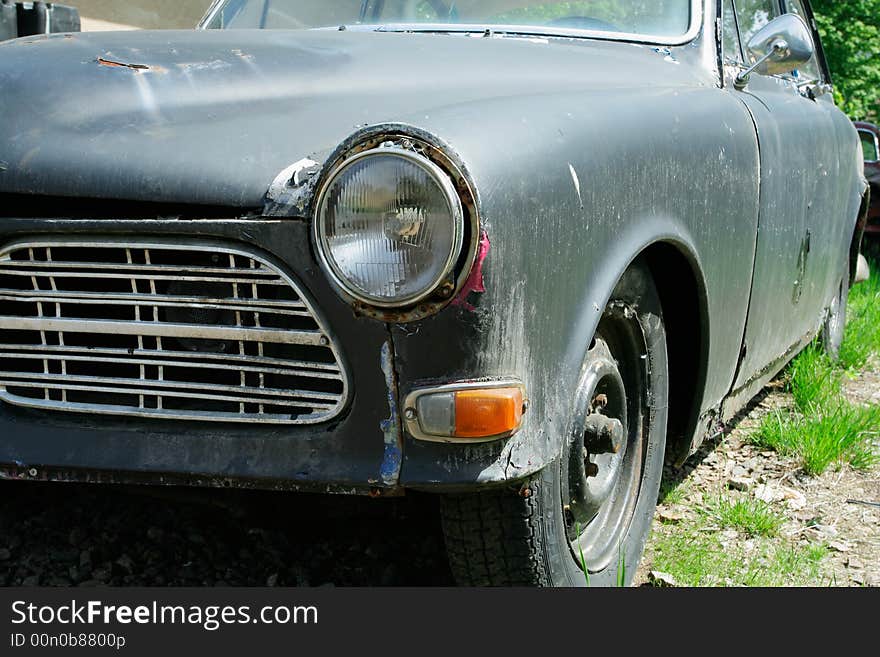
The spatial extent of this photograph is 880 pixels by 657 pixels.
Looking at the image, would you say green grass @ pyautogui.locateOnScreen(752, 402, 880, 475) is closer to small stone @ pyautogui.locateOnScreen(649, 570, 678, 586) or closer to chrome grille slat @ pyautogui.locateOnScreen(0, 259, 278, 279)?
small stone @ pyautogui.locateOnScreen(649, 570, 678, 586)

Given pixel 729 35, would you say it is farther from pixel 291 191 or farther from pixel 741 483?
pixel 291 191

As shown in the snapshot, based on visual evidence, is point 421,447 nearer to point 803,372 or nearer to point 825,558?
point 825,558

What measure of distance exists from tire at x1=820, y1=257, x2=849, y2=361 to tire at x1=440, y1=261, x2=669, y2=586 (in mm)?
2340

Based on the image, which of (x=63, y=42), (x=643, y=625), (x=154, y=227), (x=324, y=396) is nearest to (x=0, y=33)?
(x=63, y=42)

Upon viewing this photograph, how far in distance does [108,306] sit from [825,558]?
193 centimetres

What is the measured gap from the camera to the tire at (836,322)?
4617 millimetres

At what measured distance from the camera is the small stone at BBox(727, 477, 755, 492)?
10.5 ft

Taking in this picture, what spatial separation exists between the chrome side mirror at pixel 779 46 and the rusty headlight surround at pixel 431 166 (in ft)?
5.18

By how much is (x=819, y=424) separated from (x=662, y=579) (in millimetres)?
1266

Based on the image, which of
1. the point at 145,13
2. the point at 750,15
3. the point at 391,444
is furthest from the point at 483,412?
the point at 145,13

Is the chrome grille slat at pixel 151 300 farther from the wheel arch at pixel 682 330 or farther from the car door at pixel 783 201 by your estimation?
the car door at pixel 783 201

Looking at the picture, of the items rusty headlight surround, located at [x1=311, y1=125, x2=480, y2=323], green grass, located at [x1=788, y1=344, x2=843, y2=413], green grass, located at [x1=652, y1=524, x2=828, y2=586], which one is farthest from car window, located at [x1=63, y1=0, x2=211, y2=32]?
rusty headlight surround, located at [x1=311, y1=125, x2=480, y2=323]

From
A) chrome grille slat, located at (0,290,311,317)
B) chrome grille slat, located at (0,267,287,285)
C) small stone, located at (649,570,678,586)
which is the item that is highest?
chrome grille slat, located at (0,267,287,285)

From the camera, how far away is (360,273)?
1.65 meters
